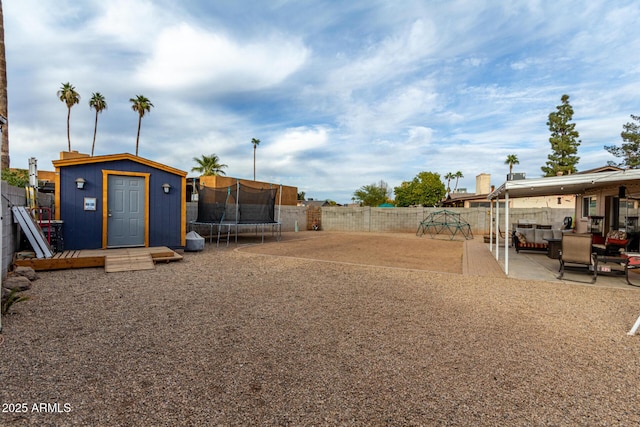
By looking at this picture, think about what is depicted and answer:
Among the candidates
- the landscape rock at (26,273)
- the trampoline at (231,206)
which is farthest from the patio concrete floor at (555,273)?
the landscape rock at (26,273)

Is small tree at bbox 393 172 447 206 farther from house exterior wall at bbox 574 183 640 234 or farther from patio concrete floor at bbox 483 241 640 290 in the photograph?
patio concrete floor at bbox 483 241 640 290

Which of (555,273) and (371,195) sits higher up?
(371,195)

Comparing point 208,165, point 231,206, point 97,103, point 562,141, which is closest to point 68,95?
point 97,103

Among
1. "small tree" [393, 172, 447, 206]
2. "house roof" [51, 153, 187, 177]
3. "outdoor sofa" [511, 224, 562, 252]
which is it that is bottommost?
"outdoor sofa" [511, 224, 562, 252]

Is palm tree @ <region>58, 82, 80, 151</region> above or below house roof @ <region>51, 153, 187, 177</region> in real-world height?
above

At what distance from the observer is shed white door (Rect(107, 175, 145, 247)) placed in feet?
28.2

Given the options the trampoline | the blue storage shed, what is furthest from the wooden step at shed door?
the trampoline

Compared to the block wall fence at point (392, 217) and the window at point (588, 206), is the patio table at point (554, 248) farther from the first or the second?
the block wall fence at point (392, 217)

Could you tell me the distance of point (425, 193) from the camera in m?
38.9

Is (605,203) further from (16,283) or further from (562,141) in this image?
(562,141)

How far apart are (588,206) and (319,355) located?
13.2 metres

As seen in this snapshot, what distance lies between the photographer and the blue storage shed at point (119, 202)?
8023mm

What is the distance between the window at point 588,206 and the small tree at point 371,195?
3445cm

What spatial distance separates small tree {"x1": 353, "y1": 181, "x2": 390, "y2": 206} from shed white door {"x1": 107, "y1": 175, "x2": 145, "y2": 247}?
3935 centimetres
